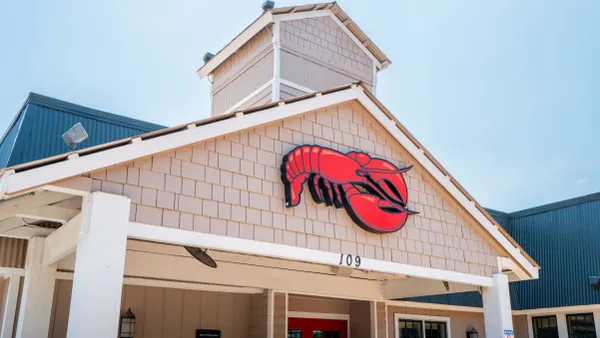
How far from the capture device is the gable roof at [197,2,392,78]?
43.2ft

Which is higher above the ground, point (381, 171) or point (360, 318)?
point (381, 171)

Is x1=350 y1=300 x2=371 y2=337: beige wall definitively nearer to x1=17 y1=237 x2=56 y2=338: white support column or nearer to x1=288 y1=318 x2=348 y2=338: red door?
x1=288 y1=318 x2=348 y2=338: red door

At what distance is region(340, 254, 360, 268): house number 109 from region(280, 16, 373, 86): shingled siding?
211 inches

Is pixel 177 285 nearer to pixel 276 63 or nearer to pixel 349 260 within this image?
pixel 349 260

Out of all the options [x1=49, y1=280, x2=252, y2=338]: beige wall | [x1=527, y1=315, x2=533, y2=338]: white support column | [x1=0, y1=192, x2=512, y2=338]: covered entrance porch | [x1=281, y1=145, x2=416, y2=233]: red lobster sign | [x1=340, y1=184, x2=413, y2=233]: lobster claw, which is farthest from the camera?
[x1=527, y1=315, x2=533, y2=338]: white support column

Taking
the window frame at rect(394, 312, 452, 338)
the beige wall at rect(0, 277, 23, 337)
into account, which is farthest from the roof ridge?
the window frame at rect(394, 312, 452, 338)

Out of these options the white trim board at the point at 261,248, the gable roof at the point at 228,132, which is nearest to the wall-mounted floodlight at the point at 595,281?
the gable roof at the point at 228,132

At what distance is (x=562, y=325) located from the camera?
53.3 feet

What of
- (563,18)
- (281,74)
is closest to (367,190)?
(281,74)

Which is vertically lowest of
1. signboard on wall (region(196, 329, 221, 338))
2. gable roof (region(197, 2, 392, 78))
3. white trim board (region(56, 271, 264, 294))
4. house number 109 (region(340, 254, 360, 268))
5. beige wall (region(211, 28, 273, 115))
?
signboard on wall (region(196, 329, 221, 338))

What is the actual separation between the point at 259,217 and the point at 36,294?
3535 millimetres

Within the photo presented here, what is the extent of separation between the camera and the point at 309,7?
13.6m

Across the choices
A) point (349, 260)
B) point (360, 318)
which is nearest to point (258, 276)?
point (360, 318)

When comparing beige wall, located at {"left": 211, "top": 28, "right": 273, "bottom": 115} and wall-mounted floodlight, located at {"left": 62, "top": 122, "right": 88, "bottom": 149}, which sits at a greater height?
beige wall, located at {"left": 211, "top": 28, "right": 273, "bottom": 115}
